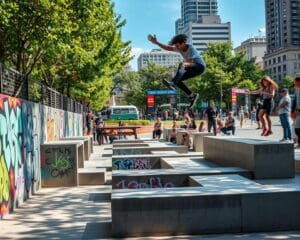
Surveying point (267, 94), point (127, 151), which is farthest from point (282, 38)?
point (267, 94)

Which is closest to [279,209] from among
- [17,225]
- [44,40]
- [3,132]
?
[17,225]

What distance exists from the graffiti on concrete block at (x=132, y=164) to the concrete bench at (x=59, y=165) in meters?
1.44

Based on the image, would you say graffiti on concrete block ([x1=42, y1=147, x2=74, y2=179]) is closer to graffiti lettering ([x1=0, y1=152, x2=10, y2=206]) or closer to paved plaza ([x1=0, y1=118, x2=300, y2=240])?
paved plaza ([x1=0, y1=118, x2=300, y2=240])

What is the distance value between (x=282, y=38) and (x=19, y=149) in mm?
182400

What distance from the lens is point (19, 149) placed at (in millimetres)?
10719

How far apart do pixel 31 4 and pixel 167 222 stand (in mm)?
9511

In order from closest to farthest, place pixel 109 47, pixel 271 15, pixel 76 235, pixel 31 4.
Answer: pixel 76 235
pixel 31 4
pixel 109 47
pixel 271 15

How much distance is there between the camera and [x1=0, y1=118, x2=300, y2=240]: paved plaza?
290 inches

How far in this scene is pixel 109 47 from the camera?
27.7 meters

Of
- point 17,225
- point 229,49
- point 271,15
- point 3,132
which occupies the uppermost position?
point 271,15

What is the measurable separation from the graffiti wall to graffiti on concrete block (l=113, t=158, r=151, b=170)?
232 centimetres

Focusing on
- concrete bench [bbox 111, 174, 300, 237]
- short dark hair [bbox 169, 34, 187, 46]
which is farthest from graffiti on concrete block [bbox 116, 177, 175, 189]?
short dark hair [bbox 169, 34, 187, 46]

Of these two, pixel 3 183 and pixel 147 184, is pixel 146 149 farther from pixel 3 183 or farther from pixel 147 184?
pixel 3 183

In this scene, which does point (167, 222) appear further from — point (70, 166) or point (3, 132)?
point (70, 166)
